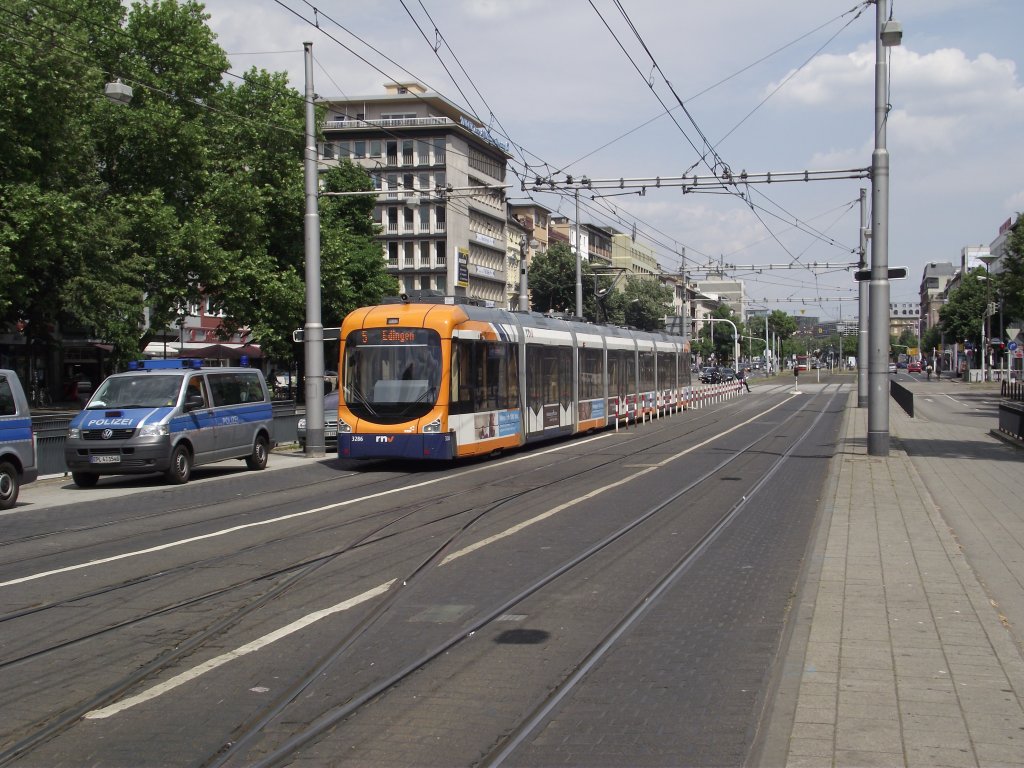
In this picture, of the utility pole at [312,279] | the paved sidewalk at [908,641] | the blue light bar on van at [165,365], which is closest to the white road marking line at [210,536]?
the blue light bar on van at [165,365]

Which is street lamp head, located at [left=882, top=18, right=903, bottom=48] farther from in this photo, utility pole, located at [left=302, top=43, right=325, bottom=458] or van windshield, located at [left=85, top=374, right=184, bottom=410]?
van windshield, located at [left=85, top=374, right=184, bottom=410]

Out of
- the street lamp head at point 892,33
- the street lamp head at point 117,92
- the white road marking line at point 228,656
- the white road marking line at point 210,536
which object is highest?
the street lamp head at point 892,33

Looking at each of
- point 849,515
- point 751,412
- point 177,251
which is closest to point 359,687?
point 849,515

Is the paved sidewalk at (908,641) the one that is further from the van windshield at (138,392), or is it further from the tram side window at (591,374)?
the tram side window at (591,374)

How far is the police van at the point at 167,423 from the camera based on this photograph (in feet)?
58.7

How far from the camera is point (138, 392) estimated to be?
18.9 m

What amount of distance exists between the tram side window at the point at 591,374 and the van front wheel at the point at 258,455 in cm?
994

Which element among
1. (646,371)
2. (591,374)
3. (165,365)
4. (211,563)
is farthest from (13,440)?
(646,371)

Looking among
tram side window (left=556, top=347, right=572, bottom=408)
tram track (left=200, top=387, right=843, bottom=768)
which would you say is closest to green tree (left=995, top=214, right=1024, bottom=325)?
tram side window (left=556, top=347, right=572, bottom=408)

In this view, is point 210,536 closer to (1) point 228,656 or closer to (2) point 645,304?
(1) point 228,656

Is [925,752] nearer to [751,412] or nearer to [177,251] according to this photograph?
[177,251]

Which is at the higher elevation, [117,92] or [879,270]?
[117,92]

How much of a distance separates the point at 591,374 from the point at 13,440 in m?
17.2

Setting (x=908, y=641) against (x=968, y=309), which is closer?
(x=908, y=641)
